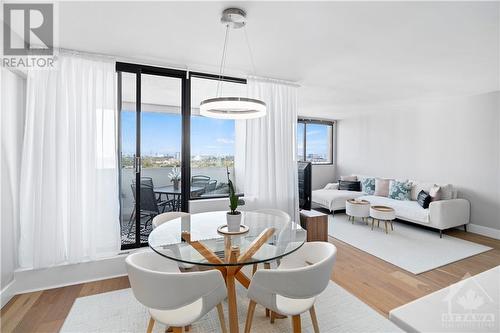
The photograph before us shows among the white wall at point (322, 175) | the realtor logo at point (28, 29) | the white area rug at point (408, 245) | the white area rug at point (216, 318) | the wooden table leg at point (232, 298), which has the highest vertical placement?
the realtor logo at point (28, 29)

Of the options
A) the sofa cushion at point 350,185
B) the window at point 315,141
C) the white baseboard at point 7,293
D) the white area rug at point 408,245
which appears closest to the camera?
the white baseboard at point 7,293

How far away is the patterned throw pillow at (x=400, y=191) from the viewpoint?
202 inches

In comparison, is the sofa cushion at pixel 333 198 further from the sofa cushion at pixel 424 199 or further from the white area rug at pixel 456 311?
the white area rug at pixel 456 311

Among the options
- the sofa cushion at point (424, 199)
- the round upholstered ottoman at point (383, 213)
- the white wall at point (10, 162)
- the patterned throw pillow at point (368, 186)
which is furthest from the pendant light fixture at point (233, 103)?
the patterned throw pillow at point (368, 186)

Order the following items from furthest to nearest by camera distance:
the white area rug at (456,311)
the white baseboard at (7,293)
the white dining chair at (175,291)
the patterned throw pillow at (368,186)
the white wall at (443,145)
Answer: the patterned throw pillow at (368,186) < the white wall at (443,145) < the white baseboard at (7,293) < the white dining chair at (175,291) < the white area rug at (456,311)

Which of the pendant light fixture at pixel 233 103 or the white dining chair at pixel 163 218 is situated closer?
the pendant light fixture at pixel 233 103

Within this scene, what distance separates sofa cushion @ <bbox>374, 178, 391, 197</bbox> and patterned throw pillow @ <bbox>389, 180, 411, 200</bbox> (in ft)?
0.75

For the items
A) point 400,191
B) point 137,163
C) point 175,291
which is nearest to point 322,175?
point 400,191

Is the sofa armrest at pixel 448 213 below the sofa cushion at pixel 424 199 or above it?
below

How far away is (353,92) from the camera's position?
4453 millimetres

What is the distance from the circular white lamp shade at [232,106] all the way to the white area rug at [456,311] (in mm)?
1664

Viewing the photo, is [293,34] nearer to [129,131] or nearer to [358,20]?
[358,20]

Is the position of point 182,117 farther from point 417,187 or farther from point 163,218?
point 417,187

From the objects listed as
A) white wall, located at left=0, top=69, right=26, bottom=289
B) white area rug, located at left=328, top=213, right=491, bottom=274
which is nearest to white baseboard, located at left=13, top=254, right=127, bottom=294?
white wall, located at left=0, top=69, right=26, bottom=289
